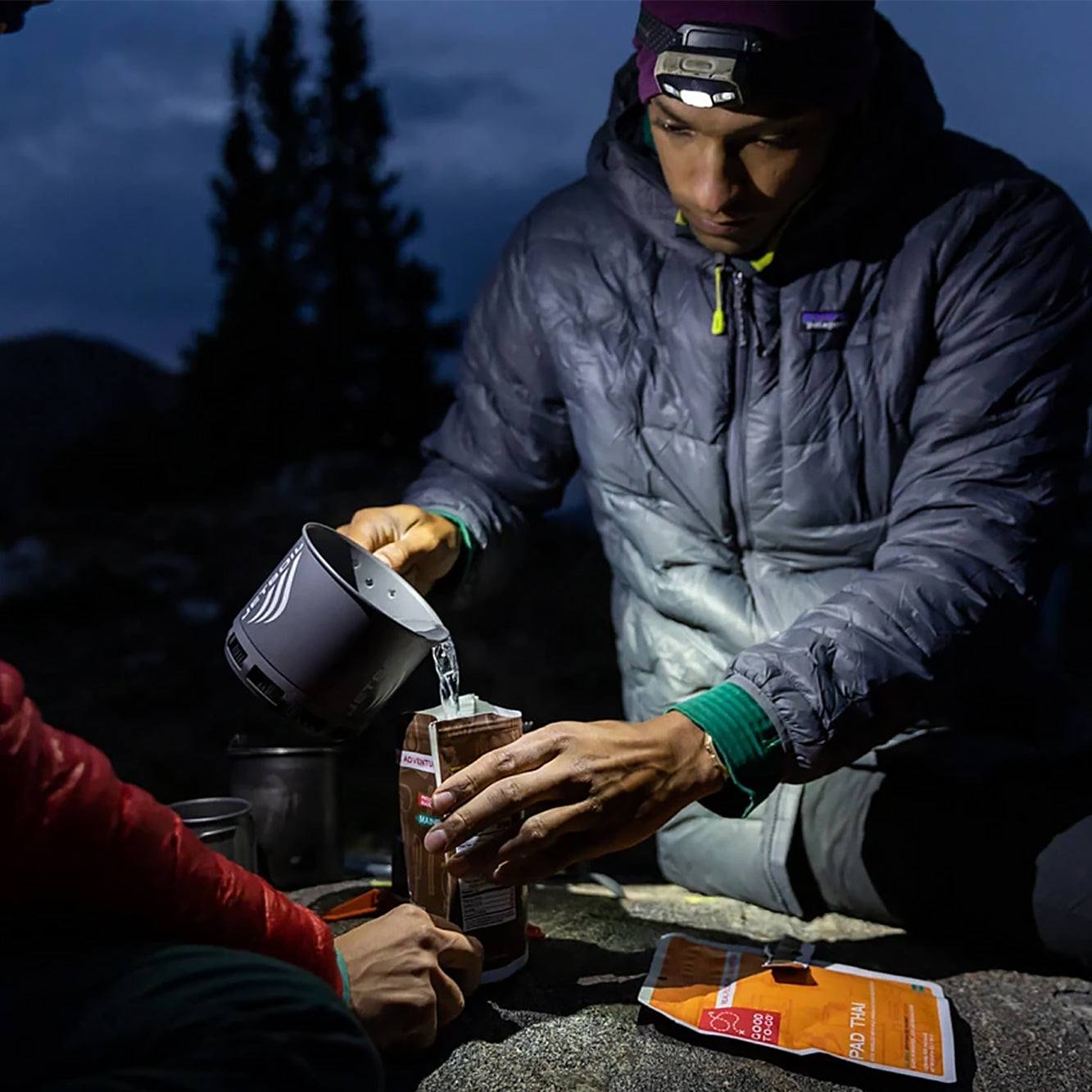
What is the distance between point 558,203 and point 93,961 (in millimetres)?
1676

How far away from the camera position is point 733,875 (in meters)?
2.17

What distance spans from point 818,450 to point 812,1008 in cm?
92

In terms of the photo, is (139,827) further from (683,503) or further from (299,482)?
(299,482)

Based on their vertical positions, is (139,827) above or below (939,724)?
above

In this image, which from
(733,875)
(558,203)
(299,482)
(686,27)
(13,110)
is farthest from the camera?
(299,482)

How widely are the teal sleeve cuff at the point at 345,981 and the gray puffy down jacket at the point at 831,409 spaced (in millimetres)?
660

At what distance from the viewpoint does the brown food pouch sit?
1.49 meters

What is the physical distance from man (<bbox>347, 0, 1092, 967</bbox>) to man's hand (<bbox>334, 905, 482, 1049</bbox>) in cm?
43

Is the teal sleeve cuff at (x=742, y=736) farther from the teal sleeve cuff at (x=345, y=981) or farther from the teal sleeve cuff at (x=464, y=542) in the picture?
the teal sleeve cuff at (x=464, y=542)

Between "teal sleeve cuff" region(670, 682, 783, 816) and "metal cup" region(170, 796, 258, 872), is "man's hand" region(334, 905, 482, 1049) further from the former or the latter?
"metal cup" region(170, 796, 258, 872)

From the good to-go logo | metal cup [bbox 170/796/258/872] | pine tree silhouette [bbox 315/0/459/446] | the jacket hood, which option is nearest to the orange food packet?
the good to-go logo

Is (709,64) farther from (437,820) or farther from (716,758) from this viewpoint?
(437,820)

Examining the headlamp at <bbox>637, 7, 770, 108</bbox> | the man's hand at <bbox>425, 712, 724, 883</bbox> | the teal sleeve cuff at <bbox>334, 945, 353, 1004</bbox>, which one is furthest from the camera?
the headlamp at <bbox>637, 7, 770, 108</bbox>

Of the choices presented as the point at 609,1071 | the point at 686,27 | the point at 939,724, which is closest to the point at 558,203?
the point at 686,27
